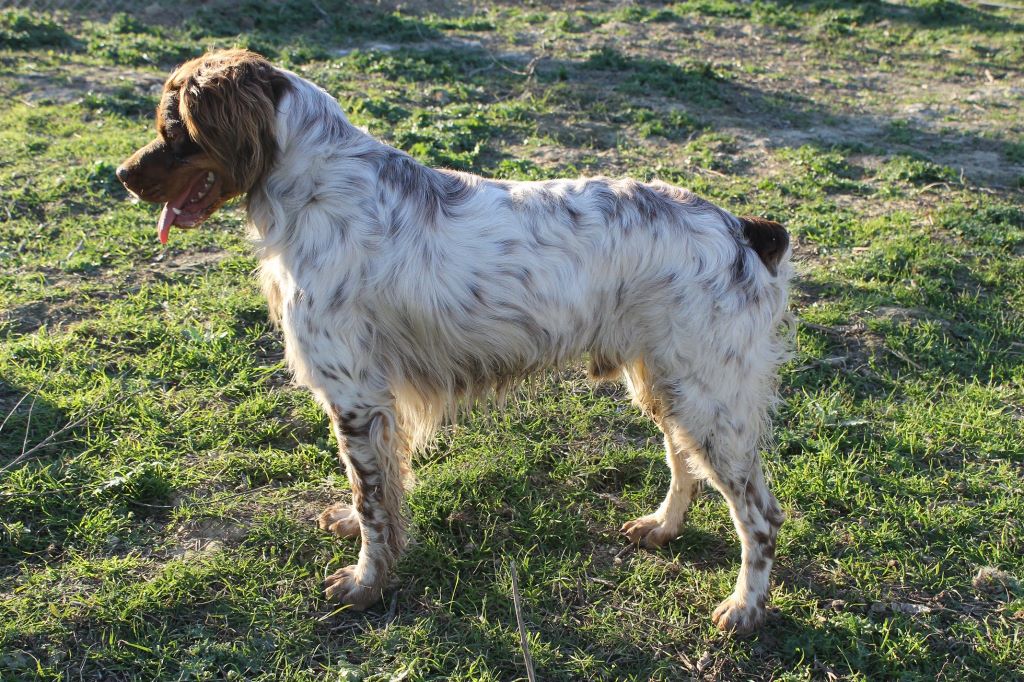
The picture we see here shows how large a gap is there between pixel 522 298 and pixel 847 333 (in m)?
2.81

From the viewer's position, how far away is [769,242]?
3.50 meters

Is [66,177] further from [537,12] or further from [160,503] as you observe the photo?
[537,12]

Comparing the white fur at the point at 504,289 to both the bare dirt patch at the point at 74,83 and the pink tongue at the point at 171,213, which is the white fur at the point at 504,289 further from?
the bare dirt patch at the point at 74,83

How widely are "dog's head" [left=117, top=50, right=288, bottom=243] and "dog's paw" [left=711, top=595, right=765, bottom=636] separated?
2608mm

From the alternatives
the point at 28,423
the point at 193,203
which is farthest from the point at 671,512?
the point at 28,423

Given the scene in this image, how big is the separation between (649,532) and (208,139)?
8.36ft

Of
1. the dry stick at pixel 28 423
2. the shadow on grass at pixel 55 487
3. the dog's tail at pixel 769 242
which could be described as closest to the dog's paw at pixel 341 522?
the shadow on grass at pixel 55 487

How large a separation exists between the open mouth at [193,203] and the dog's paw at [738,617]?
2.68m

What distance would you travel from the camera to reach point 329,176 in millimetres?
3461

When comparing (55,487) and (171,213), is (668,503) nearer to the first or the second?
(171,213)

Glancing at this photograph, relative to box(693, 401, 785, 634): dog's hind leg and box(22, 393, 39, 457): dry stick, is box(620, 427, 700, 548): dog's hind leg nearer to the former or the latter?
box(693, 401, 785, 634): dog's hind leg

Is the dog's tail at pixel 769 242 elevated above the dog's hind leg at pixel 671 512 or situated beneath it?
elevated above

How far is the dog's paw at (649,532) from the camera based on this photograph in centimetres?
401

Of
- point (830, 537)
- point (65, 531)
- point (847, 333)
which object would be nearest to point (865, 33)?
point (847, 333)
